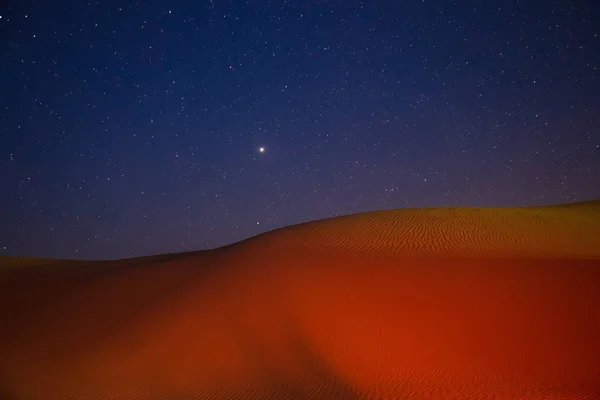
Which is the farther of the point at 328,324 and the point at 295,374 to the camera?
the point at 328,324

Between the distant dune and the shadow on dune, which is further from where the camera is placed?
the distant dune

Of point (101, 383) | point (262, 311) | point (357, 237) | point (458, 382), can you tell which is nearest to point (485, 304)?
point (458, 382)

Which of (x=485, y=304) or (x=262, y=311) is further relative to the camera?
(x=262, y=311)

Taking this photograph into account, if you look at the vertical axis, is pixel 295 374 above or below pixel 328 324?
below

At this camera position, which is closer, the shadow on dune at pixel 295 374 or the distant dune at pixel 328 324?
the shadow on dune at pixel 295 374

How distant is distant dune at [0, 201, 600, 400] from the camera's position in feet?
31.8

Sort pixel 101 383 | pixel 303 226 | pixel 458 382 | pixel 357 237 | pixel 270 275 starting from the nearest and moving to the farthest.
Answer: pixel 458 382, pixel 101 383, pixel 270 275, pixel 357 237, pixel 303 226

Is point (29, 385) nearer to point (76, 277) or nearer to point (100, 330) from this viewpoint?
point (100, 330)

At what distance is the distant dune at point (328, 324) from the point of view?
9.70 meters

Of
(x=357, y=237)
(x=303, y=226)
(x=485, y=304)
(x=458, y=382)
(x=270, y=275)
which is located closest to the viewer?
(x=458, y=382)

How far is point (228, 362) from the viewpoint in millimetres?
11414

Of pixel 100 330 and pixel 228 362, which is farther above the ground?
pixel 100 330

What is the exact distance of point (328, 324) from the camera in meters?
12.5

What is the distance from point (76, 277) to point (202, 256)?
6.25 metres
